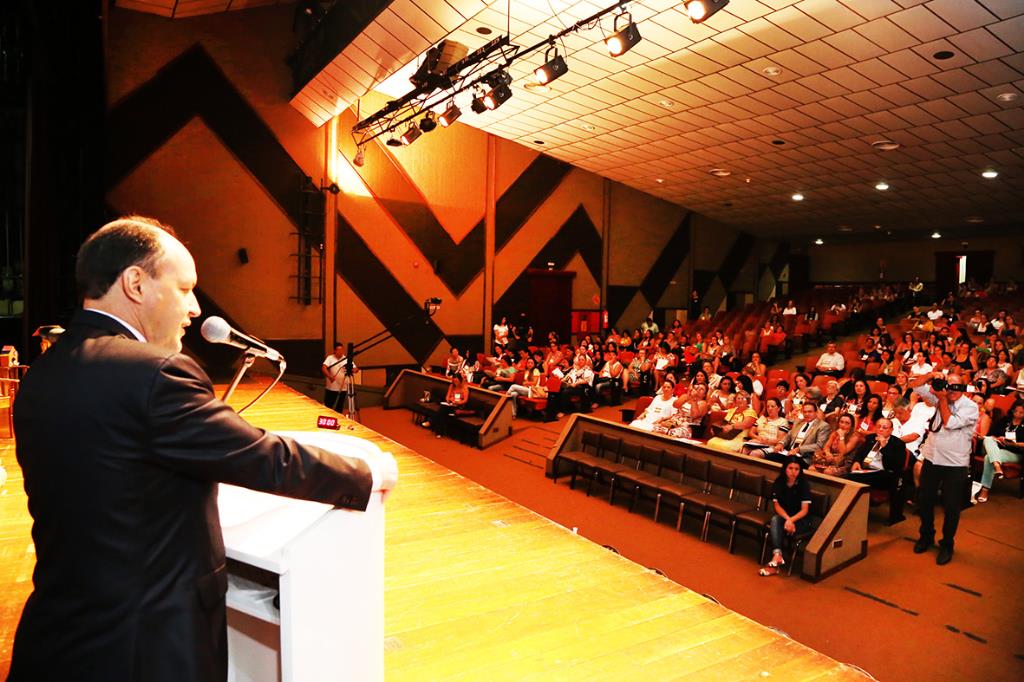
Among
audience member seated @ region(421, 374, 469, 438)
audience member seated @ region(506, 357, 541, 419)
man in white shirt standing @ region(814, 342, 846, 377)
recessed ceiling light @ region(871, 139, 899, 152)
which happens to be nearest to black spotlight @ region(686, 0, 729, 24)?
audience member seated @ region(421, 374, 469, 438)

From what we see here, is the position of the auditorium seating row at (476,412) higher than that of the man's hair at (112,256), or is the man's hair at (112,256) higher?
the man's hair at (112,256)

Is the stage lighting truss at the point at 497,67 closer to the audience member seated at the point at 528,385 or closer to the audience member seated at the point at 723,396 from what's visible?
the audience member seated at the point at 723,396

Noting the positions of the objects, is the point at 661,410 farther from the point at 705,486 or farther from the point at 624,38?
the point at 624,38

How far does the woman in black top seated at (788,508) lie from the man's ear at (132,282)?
4550mm

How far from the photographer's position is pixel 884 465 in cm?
554

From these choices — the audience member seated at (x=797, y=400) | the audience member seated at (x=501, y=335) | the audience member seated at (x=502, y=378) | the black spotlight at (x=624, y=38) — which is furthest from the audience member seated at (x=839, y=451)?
the audience member seated at (x=501, y=335)

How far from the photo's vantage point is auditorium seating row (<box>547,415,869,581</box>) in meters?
4.61

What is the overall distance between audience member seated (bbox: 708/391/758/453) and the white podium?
556 centimetres

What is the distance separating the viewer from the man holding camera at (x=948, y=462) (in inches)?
181

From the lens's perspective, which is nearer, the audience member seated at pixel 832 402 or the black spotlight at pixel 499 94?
the audience member seated at pixel 832 402

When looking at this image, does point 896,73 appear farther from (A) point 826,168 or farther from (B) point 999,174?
(B) point 999,174

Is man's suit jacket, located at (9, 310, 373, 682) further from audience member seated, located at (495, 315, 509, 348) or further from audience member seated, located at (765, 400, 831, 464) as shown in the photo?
audience member seated, located at (495, 315, 509, 348)

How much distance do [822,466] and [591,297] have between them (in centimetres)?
987

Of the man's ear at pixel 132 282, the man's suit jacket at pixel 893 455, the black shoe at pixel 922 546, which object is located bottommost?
the black shoe at pixel 922 546
